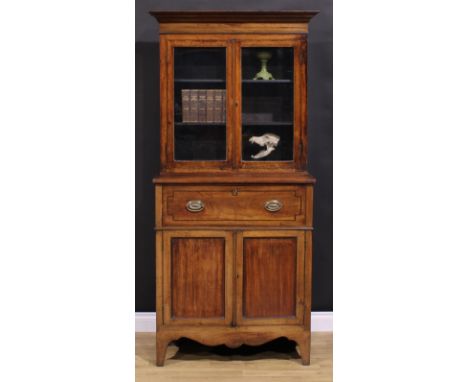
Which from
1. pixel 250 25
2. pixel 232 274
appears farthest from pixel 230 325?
pixel 250 25

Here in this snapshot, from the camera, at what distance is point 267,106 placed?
374 cm

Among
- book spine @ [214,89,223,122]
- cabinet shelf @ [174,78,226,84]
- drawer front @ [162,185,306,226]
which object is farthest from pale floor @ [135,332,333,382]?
cabinet shelf @ [174,78,226,84]

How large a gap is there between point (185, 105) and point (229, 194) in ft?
2.03

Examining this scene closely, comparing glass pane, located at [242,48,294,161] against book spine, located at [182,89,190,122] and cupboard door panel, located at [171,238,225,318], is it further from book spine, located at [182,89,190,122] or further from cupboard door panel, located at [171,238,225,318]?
cupboard door panel, located at [171,238,225,318]

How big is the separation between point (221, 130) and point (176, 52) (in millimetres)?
539

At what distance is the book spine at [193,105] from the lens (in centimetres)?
372

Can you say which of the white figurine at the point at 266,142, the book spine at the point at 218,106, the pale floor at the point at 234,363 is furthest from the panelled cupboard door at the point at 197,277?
the book spine at the point at 218,106

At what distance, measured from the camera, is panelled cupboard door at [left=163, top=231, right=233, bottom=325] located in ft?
11.8

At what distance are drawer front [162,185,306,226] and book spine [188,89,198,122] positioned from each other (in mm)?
444

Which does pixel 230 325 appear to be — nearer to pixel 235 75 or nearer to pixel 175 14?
pixel 235 75

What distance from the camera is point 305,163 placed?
3.70 meters

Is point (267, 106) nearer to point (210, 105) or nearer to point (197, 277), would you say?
point (210, 105)

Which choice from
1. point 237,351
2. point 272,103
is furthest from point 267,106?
point 237,351

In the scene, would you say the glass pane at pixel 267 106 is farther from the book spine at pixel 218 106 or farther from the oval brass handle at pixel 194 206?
the oval brass handle at pixel 194 206
